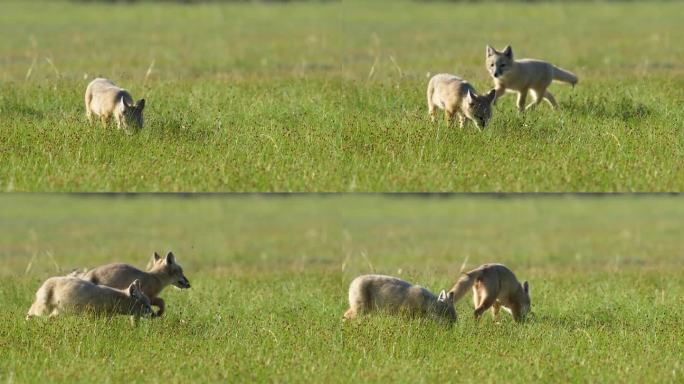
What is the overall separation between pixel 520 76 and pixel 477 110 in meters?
1.89

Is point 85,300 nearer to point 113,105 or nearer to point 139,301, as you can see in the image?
point 139,301

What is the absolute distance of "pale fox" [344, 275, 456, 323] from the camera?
1595 centimetres

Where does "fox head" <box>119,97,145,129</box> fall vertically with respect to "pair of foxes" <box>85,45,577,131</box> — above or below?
below

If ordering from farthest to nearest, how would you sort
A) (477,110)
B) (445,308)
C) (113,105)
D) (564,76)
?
(564,76), (445,308), (113,105), (477,110)

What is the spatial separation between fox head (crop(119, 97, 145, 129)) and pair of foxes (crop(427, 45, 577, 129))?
4.32 meters

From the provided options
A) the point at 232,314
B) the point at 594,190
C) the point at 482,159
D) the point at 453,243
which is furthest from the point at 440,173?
the point at 453,243

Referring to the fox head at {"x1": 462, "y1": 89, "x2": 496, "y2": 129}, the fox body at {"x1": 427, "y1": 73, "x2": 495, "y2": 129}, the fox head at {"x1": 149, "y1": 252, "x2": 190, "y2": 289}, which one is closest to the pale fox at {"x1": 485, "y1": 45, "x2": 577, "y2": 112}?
the fox body at {"x1": 427, "y1": 73, "x2": 495, "y2": 129}

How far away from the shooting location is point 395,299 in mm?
16203

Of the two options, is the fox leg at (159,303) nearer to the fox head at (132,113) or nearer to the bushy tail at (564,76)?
the fox head at (132,113)

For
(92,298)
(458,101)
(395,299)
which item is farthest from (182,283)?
(458,101)

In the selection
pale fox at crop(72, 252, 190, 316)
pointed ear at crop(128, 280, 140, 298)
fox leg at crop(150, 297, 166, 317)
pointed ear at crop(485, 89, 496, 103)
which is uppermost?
pointed ear at crop(485, 89, 496, 103)

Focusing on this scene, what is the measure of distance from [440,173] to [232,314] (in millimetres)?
4577

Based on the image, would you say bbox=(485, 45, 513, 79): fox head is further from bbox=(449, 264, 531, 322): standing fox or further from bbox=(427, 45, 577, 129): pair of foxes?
bbox=(449, 264, 531, 322): standing fox

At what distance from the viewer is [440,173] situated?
14586 millimetres
